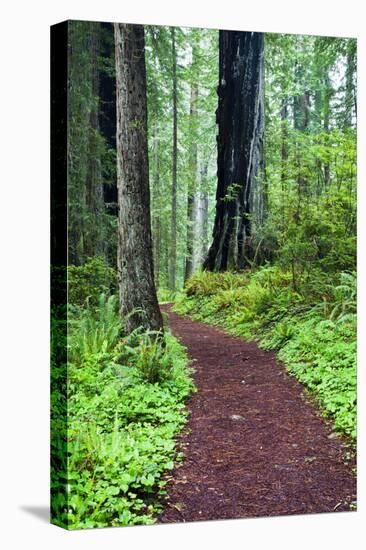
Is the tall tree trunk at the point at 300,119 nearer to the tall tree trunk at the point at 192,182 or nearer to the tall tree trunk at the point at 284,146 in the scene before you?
the tall tree trunk at the point at 284,146

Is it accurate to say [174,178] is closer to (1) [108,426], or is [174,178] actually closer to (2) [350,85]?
(2) [350,85]

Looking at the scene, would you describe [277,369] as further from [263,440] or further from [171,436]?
[171,436]

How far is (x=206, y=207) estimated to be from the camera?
6.71 metres

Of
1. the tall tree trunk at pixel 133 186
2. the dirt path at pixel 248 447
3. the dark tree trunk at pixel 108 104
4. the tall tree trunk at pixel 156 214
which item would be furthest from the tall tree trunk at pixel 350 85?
the dirt path at pixel 248 447

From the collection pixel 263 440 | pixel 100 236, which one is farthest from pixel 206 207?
pixel 263 440

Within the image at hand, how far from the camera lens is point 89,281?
231 inches

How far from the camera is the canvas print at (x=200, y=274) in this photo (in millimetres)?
5746

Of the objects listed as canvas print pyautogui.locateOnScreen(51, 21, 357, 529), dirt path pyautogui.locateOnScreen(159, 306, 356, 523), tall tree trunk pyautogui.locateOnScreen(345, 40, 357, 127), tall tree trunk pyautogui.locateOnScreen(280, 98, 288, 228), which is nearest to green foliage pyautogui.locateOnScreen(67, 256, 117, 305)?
canvas print pyautogui.locateOnScreen(51, 21, 357, 529)

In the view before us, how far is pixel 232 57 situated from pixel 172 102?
83 centimetres

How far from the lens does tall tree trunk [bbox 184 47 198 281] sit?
6.51m

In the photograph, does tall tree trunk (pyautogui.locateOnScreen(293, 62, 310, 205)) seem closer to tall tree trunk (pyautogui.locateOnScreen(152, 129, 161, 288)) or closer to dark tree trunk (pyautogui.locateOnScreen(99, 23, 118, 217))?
tall tree trunk (pyautogui.locateOnScreen(152, 129, 161, 288))

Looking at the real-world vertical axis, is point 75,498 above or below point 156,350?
below

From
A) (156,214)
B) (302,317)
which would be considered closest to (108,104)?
(156,214)

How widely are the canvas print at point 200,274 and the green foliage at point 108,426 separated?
1 centimetres
